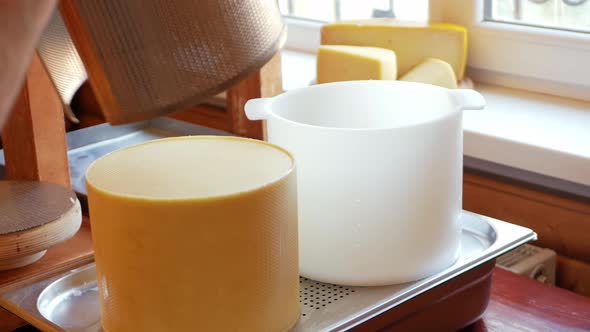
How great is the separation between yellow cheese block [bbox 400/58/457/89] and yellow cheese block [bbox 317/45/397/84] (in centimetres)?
3

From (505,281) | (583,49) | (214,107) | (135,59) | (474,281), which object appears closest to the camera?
(135,59)

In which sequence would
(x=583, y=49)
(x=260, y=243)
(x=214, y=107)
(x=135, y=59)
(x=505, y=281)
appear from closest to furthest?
1. (x=135, y=59)
2. (x=260, y=243)
3. (x=505, y=281)
4. (x=583, y=49)
5. (x=214, y=107)

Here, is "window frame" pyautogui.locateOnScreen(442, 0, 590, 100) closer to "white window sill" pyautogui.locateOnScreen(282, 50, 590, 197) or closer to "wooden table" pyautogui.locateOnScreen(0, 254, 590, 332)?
"white window sill" pyautogui.locateOnScreen(282, 50, 590, 197)

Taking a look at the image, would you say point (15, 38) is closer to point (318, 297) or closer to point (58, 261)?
point (318, 297)

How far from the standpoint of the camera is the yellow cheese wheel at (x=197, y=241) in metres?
0.50

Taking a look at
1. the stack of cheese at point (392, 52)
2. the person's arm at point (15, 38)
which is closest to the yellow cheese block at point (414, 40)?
the stack of cheese at point (392, 52)

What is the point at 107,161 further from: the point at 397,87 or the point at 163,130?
the point at 163,130

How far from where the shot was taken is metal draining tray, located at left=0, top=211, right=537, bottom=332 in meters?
0.59

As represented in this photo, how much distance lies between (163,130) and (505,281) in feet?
1.88

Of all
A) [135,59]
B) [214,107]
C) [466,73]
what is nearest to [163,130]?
[214,107]

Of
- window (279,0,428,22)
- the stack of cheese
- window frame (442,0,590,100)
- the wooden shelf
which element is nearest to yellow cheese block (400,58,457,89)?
the stack of cheese

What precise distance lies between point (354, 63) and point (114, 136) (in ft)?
1.18

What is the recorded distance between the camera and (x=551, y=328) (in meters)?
0.69

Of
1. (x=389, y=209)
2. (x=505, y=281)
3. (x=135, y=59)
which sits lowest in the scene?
(x=505, y=281)
